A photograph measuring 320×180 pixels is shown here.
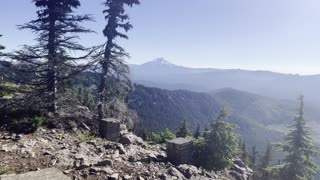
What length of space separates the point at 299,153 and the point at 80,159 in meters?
17.9

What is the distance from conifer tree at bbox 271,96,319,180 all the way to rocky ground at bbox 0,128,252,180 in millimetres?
8706

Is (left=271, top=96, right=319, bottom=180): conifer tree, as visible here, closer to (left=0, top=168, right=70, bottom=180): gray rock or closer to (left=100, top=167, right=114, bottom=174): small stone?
(left=100, top=167, right=114, bottom=174): small stone

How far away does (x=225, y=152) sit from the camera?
64.5 ft

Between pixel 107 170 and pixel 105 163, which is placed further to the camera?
pixel 105 163

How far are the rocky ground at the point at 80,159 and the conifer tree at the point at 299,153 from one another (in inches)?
343

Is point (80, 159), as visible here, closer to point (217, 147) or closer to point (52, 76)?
point (52, 76)

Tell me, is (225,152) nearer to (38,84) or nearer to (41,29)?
(38,84)

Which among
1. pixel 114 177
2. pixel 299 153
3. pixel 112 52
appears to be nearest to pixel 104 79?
pixel 112 52

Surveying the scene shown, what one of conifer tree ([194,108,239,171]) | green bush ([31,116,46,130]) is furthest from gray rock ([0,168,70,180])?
conifer tree ([194,108,239,171])

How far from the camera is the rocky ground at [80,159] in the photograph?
41.7 feet

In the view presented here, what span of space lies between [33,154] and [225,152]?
12086 millimetres

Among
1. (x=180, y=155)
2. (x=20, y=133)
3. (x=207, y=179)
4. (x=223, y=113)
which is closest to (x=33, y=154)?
(x=20, y=133)

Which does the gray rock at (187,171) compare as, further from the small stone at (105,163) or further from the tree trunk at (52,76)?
the tree trunk at (52,76)

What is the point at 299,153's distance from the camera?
2327cm
